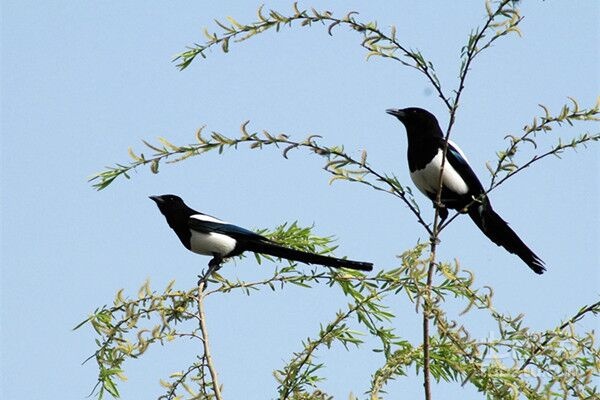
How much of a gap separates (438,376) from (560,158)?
30.1 inches

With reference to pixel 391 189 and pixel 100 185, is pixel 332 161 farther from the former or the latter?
pixel 100 185

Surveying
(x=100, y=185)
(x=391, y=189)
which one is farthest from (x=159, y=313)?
(x=391, y=189)

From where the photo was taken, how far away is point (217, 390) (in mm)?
2479

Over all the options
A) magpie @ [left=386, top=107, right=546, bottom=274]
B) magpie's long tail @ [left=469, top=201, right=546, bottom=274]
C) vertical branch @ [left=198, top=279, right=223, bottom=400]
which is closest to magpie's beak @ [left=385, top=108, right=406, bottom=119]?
magpie @ [left=386, top=107, right=546, bottom=274]

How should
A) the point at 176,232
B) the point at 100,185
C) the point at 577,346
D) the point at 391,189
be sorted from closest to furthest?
the point at 577,346, the point at 391,189, the point at 100,185, the point at 176,232

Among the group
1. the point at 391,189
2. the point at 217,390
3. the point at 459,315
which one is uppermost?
the point at 391,189

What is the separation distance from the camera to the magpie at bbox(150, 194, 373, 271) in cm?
347

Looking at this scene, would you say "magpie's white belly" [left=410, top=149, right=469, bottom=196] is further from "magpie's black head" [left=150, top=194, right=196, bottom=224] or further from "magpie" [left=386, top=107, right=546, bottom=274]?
"magpie's black head" [left=150, top=194, right=196, bottom=224]

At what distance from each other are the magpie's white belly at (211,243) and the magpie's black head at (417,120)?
891 millimetres

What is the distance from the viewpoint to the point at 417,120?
4332mm

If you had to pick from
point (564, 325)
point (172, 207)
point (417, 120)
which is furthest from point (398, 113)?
point (564, 325)

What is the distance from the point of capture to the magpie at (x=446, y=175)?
4.25 m

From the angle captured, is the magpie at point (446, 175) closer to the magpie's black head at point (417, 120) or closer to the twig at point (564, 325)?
the magpie's black head at point (417, 120)

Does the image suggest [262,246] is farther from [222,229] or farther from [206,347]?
[206,347]
